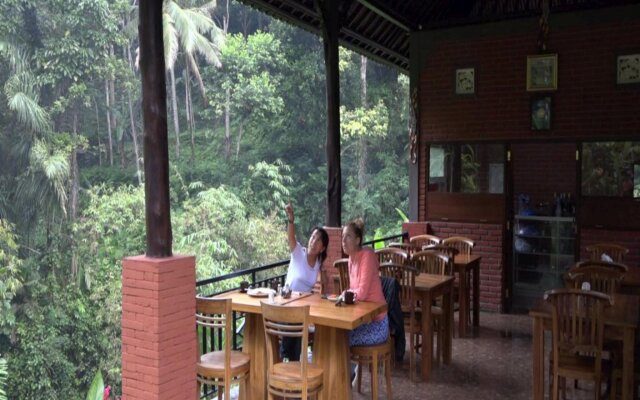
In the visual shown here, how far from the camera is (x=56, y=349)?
14242mm

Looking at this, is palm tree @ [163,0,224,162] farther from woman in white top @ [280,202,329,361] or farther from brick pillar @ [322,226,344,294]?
woman in white top @ [280,202,329,361]

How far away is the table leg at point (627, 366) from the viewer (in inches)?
164

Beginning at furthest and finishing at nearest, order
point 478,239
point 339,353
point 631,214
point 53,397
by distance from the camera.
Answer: point 53,397, point 478,239, point 631,214, point 339,353

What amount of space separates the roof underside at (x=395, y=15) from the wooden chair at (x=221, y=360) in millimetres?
4094

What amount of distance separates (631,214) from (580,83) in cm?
187

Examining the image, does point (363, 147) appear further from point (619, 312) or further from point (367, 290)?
point (619, 312)

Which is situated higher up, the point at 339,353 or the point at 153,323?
the point at 153,323

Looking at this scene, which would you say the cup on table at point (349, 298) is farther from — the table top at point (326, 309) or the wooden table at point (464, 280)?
the wooden table at point (464, 280)

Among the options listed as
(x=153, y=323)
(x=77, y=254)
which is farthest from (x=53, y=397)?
(x=153, y=323)

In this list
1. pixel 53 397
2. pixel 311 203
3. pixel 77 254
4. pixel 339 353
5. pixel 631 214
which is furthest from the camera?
pixel 311 203

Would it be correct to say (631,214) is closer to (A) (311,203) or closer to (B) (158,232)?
(B) (158,232)

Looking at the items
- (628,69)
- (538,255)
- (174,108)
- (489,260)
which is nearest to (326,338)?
(489,260)

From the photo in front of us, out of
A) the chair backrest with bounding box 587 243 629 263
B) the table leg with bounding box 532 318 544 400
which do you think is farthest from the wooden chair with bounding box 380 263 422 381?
the chair backrest with bounding box 587 243 629 263

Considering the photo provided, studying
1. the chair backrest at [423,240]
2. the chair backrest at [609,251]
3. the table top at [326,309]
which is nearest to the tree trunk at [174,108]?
the chair backrest at [423,240]
